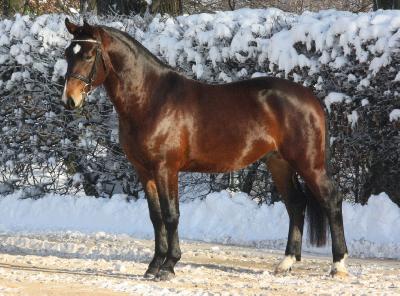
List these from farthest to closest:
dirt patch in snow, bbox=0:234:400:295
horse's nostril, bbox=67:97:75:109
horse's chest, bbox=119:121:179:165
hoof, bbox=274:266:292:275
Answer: hoof, bbox=274:266:292:275 → horse's chest, bbox=119:121:179:165 → horse's nostril, bbox=67:97:75:109 → dirt patch in snow, bbox=0:234:400:295

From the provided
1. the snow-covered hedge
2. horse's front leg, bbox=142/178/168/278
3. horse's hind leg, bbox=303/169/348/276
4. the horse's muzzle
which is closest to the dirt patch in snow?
horse's front leg, bbox=142/178/168/278

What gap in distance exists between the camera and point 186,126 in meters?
7.75

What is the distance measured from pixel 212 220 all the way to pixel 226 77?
2.10m

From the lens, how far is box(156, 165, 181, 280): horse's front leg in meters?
7.55

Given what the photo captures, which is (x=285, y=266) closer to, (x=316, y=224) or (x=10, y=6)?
(x=316, y=224)

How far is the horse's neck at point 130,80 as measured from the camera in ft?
25.3

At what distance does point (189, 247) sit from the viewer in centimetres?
1006

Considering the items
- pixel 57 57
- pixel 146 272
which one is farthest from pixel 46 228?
pixel 146 272

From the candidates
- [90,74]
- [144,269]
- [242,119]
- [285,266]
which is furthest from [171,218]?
[90,74]

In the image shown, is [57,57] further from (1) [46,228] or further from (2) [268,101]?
(2) [268,101]

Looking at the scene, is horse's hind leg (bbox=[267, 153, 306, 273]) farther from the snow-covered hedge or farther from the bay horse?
the snow-covered hedge

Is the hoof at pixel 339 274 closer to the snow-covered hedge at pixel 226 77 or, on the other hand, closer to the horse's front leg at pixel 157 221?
the horse's front leg at pixel 157 221

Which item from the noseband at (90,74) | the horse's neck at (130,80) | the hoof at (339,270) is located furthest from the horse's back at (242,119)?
the hoof at (339,270)

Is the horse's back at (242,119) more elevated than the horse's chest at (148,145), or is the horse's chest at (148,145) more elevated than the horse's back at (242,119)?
the horse's back at (242,119)
